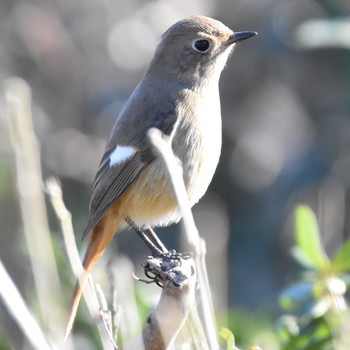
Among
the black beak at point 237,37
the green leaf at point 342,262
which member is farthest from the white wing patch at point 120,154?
the green leaf at point 342,262

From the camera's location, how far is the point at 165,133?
458cm

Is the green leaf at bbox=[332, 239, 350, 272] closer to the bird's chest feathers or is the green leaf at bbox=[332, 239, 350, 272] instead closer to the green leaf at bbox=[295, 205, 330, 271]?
the green leaf at bbox=[295, 205, 330, 271]

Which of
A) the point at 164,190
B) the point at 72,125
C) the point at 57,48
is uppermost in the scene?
the point at 57,48

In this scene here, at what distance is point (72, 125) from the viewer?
8.14 meters

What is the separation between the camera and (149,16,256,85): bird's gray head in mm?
4852

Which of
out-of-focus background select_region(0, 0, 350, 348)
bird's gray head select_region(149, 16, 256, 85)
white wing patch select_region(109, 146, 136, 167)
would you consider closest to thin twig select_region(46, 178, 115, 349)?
white wing patch select_region(109, 146, 136, 167)

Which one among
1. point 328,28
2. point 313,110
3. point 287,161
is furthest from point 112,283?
point 313,110

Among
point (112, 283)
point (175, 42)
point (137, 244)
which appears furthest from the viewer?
point (137, 244)

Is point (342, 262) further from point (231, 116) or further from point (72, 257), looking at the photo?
point (231, 116)

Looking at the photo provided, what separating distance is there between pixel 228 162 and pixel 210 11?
137 centimetres

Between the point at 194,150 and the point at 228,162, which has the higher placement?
the point at 228,162

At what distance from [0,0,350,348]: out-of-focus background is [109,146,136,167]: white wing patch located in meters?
1.61

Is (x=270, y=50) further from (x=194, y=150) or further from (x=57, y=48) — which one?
(x=194, y=150)

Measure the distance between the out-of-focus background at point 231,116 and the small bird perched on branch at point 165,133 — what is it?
1.14 metres
